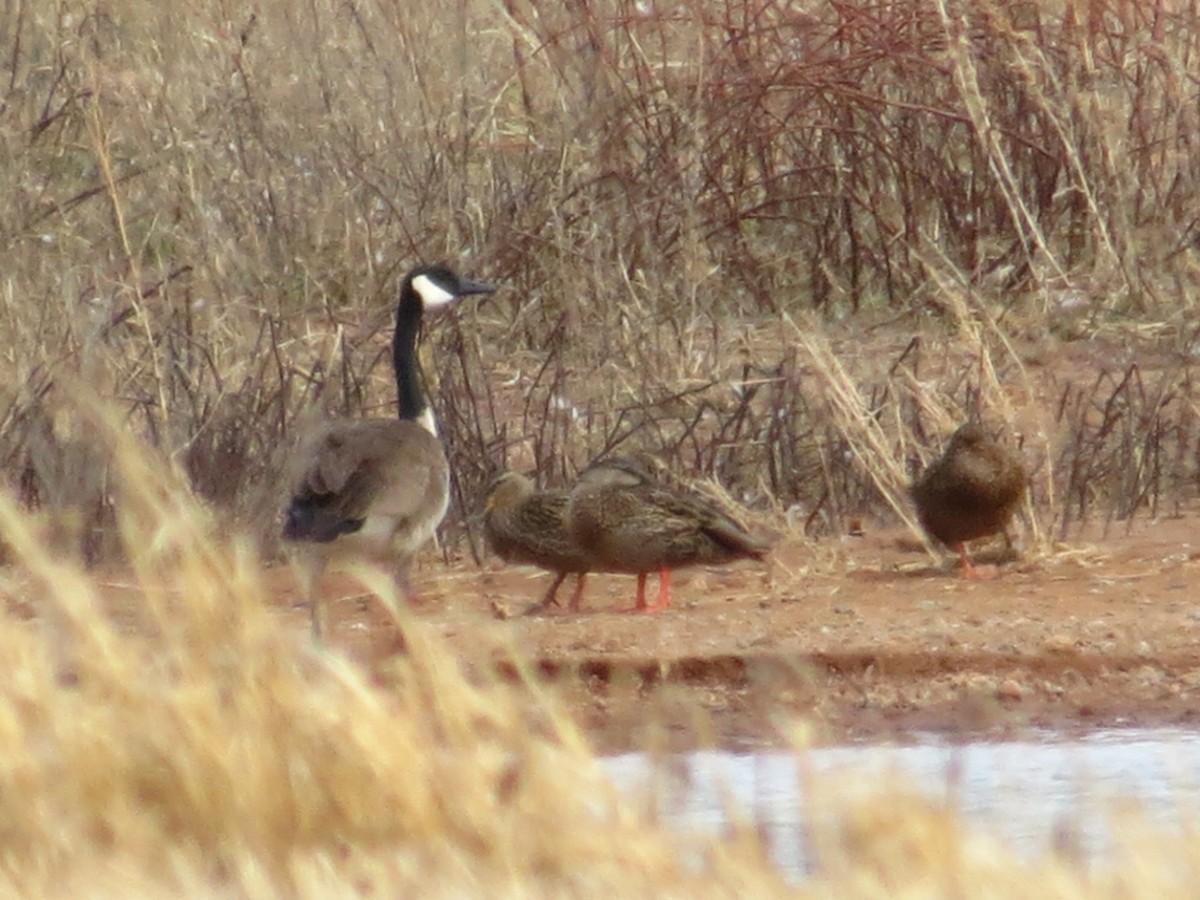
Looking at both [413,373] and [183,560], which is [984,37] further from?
[183,560]

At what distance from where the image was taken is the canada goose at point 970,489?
9195mm

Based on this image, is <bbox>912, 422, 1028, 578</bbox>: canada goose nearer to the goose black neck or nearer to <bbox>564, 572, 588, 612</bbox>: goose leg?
<bbox>564, 572, 588, 612</bbox>: goose leg

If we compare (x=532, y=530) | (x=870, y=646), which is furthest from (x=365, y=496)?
(x=870, y=646)

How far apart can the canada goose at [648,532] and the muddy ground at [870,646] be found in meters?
0.17

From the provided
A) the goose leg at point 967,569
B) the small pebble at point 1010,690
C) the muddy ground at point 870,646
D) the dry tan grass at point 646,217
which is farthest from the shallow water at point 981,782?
the dry tan grass at point 646,217

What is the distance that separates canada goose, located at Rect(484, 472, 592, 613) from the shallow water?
172 cm

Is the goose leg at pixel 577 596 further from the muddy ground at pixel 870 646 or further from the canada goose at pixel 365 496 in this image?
the canada goose at pixel 365 496

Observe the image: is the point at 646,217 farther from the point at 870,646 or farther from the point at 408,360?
the point at 870,646

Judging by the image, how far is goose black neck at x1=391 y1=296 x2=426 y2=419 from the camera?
10.3 meters

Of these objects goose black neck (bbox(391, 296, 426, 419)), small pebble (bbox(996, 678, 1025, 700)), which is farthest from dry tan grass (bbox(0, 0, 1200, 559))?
small pebble (bbox(996, 678, 1025, 700))

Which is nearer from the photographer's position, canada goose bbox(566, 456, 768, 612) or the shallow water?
the shallow water

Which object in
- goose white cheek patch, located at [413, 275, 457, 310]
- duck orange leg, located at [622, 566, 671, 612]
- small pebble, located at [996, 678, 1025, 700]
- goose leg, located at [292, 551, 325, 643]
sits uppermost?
goose white cheek patch, located at [413, 275, 457, 310]

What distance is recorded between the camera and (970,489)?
9.18 meters

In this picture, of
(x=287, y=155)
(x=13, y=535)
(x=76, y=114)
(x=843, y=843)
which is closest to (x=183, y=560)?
(x=13, y=535)
